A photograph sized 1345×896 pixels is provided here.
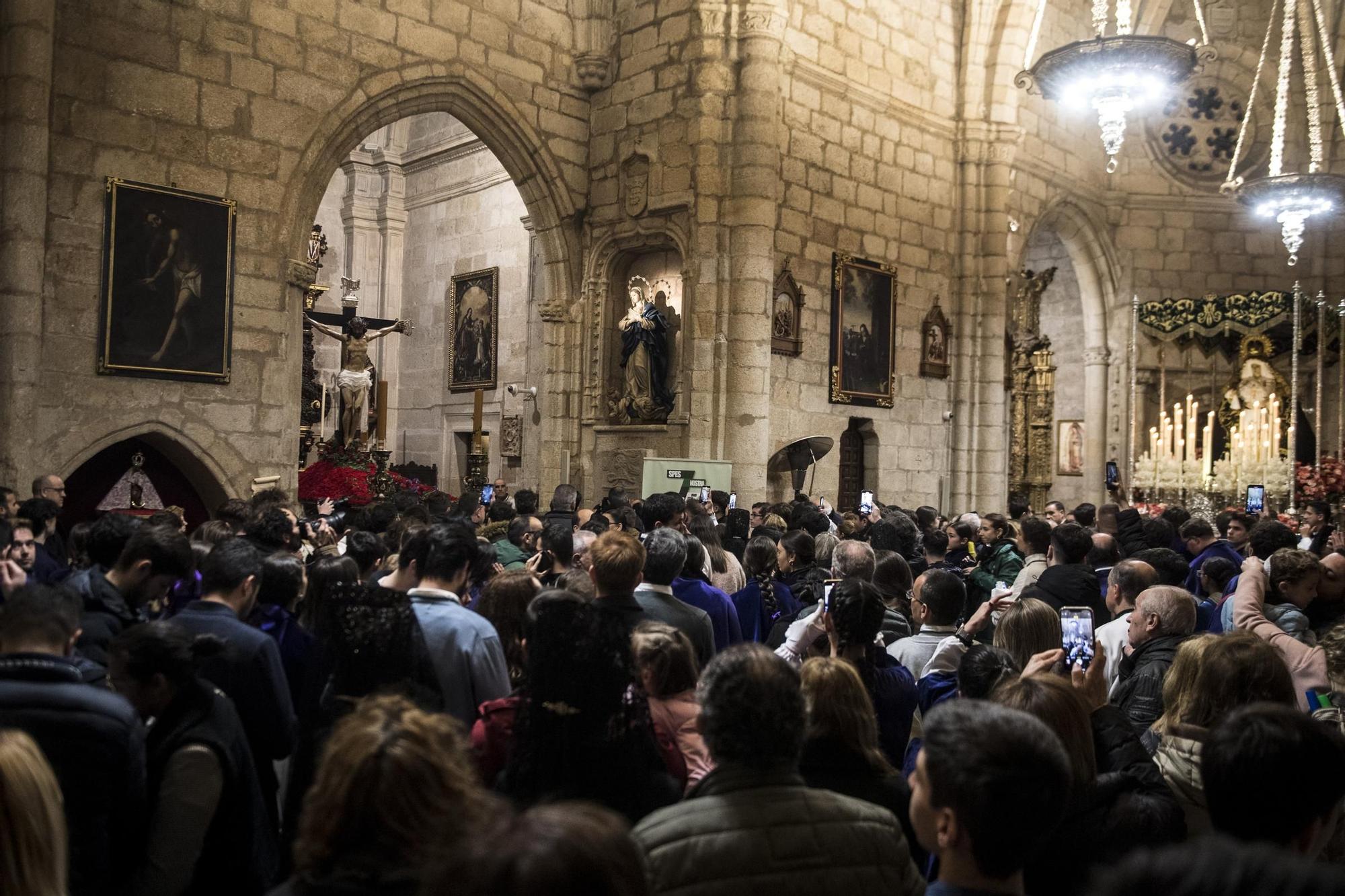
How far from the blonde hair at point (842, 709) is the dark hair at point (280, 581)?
188 cm

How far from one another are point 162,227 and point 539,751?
8899mm

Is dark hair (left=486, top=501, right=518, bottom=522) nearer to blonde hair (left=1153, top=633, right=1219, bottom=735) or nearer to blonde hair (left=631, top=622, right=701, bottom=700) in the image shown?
blonde hair (left=631, top=622, right=701, bottom=700)

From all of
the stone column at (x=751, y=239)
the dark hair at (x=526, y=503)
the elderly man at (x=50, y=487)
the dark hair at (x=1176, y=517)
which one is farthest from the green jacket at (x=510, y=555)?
the stone column at (x=751, y=239)

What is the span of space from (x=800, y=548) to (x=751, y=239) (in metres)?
7.27

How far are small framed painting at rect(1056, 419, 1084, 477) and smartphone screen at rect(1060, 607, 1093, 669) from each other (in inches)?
666

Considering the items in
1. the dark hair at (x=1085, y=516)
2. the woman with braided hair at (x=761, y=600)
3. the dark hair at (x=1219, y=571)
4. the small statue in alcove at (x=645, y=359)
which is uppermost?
the small statue in alcove at (x=645, y=359)

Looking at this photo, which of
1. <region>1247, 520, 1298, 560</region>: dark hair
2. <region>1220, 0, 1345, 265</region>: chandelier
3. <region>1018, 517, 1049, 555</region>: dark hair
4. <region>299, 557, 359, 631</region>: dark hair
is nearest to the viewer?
<region>299, 557, 359, 631</region>: dark hair

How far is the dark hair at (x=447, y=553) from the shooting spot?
3.52 meters

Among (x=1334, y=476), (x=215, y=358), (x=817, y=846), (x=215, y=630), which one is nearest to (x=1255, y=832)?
(x=817, y=846)

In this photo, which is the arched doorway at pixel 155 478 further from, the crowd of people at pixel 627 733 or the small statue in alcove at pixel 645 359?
the crowd of people at pixel 627 733

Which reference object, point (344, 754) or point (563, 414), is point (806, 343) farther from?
point (344, 754)

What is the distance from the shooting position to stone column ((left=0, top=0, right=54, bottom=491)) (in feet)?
28.8

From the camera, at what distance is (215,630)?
2.97m

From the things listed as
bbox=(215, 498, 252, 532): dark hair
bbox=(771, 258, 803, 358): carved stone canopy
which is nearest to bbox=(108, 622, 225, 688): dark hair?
bbox=(215, 498, 252, 532): dark hair
